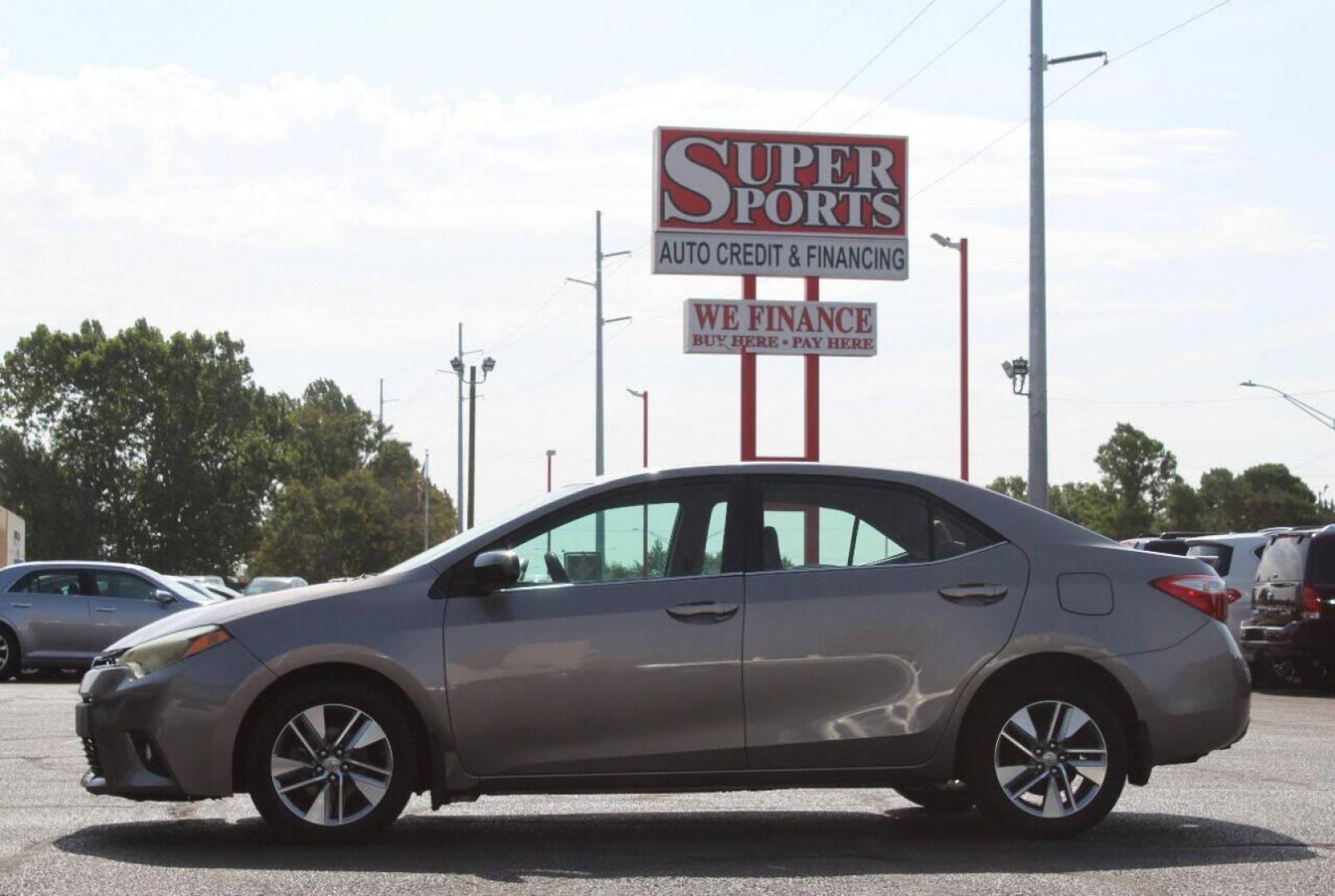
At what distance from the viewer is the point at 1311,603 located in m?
19.2

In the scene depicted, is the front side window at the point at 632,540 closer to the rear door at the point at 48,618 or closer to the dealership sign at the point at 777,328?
the rear door at the point at 48,618

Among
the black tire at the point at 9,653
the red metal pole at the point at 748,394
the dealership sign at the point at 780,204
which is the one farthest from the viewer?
the dealership sign at the point at 780,204

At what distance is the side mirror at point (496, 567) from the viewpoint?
768cm

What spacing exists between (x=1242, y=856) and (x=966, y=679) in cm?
130

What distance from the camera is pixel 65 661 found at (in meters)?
22.6

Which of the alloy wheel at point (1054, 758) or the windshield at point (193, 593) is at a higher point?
the windshield at point (193, 593)

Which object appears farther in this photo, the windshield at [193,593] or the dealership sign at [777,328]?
the dealership sign at [777,328]

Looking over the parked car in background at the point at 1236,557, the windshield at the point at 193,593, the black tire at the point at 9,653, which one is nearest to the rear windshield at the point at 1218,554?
the parked car in background at the point at 1236,557

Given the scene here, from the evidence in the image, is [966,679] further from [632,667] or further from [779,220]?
[779,220]

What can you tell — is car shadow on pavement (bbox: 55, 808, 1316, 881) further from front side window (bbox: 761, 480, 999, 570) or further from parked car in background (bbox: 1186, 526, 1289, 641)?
parked car in background (bbox: 1186, 526, 1289, 641)

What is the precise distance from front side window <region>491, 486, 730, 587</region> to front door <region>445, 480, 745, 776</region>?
32 mm

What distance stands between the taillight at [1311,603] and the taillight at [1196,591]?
1167cm

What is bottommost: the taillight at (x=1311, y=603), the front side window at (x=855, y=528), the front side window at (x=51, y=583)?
the taillight at (x=1311, y=603)

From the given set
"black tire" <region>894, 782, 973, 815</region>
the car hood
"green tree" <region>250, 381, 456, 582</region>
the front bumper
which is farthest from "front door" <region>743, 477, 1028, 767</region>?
"green tree" <region>250, 381, 456, 582</region>
